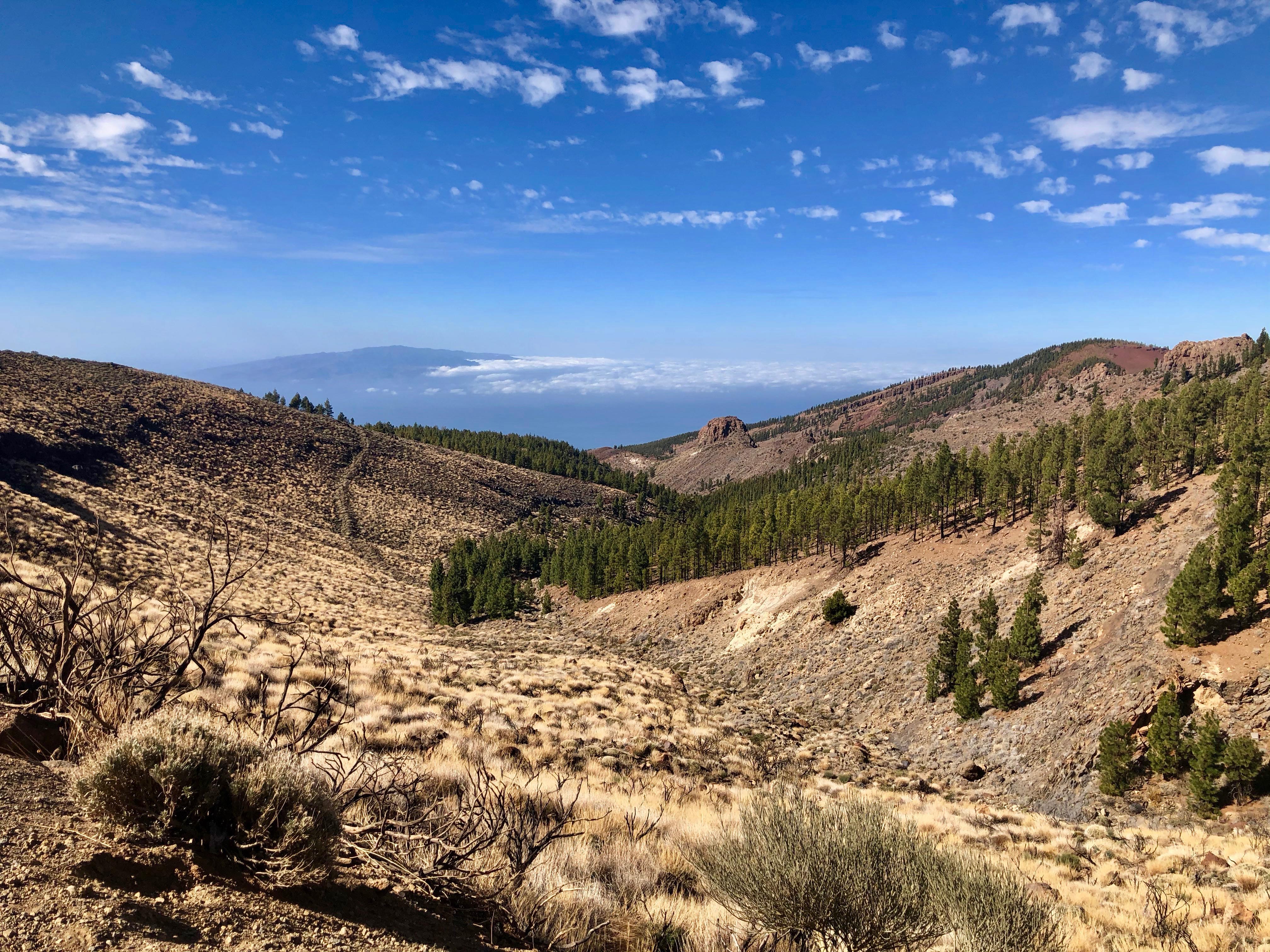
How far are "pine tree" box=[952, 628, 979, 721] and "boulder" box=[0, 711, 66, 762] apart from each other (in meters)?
30.9

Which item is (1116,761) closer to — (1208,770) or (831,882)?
(1208,770)

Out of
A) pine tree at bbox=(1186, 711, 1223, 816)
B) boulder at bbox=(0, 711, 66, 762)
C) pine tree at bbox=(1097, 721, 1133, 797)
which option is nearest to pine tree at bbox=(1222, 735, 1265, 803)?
pine tree at bbox=(1186, 711, 1223, 816)

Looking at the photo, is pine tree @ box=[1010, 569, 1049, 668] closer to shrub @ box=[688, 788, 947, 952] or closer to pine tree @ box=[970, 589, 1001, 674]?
pine tree @ box=[970, 589, 1001, 674]

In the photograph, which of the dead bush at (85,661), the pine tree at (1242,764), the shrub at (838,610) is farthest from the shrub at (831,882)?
the shrub at (838,610)

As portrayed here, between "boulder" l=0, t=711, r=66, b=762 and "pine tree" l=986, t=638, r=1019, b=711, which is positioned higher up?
"boulder" l=0, t=711, r=66, b=762

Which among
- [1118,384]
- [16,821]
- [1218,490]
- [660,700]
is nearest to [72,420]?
[660,700]

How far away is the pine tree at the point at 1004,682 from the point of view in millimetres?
26250

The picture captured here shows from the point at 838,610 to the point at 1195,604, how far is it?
23.0 m

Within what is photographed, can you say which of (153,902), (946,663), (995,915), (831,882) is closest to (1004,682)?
(946,663)

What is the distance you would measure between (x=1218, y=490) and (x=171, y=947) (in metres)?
45.0

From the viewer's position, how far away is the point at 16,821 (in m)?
4.33

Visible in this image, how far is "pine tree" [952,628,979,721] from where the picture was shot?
89.1ft

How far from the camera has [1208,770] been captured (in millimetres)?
17156

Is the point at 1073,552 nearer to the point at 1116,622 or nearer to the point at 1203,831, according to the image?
the point at 1116,622
